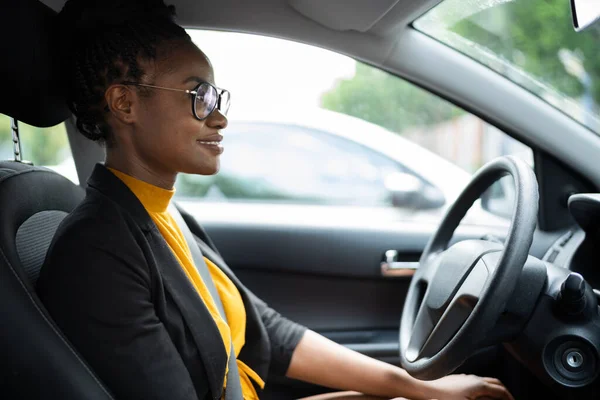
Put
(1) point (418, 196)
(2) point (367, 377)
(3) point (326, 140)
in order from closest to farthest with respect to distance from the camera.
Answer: (2) point (367, 377), (1) point (418, 196), (3) point (326, 140)

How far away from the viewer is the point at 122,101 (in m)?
1.59

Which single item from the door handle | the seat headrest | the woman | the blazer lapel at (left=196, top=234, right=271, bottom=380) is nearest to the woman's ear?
the woman

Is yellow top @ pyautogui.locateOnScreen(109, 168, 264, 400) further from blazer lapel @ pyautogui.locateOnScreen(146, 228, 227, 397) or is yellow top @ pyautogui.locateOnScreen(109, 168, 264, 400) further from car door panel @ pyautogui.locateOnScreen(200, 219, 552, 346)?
car door panel @ pyautogui.locateOnScreen(200, 219, 552, 346)

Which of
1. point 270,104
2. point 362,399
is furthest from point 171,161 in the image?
point 270,104

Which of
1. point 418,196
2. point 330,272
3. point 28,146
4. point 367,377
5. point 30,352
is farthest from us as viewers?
point 418,196

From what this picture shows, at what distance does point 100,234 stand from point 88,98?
392 millimetres

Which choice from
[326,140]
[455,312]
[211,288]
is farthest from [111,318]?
[326,140]

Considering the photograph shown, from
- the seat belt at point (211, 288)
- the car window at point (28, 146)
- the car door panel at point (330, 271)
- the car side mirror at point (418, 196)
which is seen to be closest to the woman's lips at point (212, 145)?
the seat belt at point (211, 288)

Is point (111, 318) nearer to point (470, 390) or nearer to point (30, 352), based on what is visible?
point (30, 352)

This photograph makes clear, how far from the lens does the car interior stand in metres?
1.29

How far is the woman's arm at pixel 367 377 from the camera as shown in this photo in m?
1.75

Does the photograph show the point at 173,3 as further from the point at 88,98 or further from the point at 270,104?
the point at 270,104

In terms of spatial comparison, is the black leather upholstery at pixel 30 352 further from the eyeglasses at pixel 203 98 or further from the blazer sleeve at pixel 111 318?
the eyeglasses at pixel 203 98

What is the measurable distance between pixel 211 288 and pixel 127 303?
1.34ft
